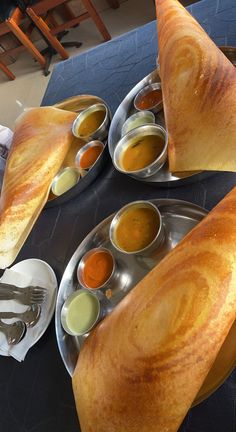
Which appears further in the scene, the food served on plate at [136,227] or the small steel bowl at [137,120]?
the small steel bowl at [137,120]

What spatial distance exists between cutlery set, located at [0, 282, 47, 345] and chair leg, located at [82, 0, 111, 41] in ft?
9.20

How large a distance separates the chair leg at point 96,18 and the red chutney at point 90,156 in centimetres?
232

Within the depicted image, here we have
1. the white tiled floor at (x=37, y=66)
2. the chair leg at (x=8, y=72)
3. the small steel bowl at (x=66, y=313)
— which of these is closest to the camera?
the small steel bowl at (x=66, y=313)

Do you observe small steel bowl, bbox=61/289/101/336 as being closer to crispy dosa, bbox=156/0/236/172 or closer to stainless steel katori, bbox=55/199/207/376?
stainless steel katori, bbox=55/199/207/376

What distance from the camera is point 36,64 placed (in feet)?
12.5

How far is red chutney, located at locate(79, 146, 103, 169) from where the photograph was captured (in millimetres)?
1224

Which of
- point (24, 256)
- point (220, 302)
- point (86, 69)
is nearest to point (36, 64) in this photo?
point (86, 69)

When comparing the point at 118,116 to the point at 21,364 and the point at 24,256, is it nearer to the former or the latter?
the point at 24,256

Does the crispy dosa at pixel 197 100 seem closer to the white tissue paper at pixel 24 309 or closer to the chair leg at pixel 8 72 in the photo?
the white tissue paper at pixel 24 309

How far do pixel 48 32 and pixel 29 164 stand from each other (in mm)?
2492

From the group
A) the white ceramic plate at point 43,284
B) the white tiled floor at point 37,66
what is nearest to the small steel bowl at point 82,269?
the white ceramic plate at point 43,284

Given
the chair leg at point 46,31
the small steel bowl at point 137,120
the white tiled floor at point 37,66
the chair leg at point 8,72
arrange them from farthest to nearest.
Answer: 1. the chair leg at point 8,72
2. the white tiled floor at point 37,66
3. the chair leg at point 46,31
4. the small steel bowl at point 137,120

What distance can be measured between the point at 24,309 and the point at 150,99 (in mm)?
875

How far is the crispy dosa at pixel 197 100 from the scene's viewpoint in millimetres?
780
